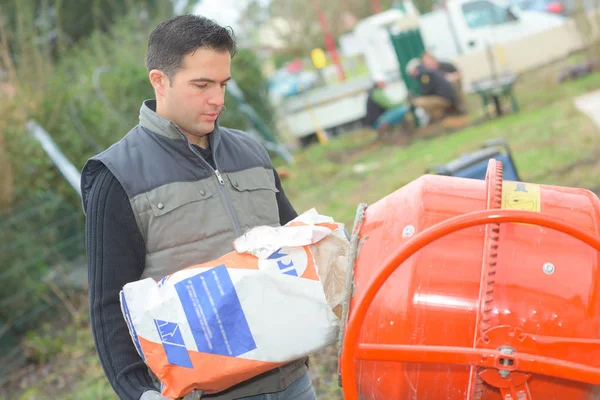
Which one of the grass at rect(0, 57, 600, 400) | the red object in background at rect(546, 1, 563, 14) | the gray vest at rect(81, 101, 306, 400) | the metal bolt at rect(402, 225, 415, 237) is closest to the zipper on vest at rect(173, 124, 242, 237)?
the gray vest at rect(81, 101, 306, 400)

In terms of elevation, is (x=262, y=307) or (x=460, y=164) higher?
(x=262, y=307)

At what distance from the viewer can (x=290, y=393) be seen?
1.90m

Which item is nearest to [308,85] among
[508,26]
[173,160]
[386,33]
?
[386,33]

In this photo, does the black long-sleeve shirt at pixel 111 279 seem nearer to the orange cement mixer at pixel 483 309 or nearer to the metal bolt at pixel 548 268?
the orange cement mixer at pixel 483 309

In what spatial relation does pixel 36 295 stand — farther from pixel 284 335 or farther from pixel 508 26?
pixel 508 26

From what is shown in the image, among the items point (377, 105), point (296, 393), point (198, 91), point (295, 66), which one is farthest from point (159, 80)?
point (295, 66)

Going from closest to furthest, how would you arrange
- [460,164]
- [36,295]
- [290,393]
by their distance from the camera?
[290,393]
[460,164]
[36,295]

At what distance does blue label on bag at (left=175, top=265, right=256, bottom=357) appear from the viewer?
148 cm

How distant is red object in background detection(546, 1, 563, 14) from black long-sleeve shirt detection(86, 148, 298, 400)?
15667 millimetres

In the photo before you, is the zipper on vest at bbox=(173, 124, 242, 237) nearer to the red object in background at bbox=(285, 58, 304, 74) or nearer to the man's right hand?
the man's right hand

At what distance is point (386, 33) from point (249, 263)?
14355 mm

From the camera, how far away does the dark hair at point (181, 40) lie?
5.75 ft

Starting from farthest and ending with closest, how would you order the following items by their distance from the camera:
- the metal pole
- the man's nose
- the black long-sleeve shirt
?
the metal pole
the man's nose
the black long-sleeve shirt

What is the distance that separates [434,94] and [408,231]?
10.4 meters
